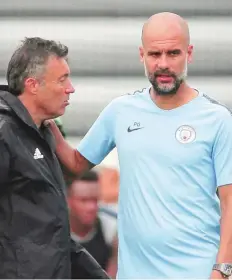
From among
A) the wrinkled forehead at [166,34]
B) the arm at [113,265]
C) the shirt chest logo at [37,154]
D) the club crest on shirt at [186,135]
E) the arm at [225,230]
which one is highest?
the wrinkled forehead at [166,34]

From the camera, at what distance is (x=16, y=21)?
18.3 ft

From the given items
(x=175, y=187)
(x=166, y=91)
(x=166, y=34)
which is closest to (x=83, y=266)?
(x=175, y=187)

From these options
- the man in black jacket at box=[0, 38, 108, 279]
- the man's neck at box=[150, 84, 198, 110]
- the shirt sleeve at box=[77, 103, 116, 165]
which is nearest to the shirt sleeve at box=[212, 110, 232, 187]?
the man's neck at box=[150, 84, 198, 110]

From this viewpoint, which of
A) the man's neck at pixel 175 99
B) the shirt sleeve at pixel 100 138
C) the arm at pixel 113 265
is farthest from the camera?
the arm at pixel 113 265

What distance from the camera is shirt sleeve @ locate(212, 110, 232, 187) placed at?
13.3 ft

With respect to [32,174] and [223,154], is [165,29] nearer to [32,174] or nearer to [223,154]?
[223,154]

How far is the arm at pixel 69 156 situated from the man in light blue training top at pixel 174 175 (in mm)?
276

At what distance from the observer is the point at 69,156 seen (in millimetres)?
4426

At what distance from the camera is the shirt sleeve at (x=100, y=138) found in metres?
4.32

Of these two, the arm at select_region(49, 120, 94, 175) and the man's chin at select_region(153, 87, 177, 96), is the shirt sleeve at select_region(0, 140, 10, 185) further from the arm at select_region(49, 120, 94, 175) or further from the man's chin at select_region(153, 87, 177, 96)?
the man's chin at select_region(153, 87, 177, 96)

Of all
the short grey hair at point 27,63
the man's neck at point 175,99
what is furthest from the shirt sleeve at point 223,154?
the short grey hair at point 27,63

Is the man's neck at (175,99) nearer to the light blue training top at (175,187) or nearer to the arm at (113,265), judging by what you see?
the light blue training top at (175,187)

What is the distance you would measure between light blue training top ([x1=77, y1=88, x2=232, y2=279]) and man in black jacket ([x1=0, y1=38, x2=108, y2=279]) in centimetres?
24

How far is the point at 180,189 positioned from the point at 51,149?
0.47 meters
